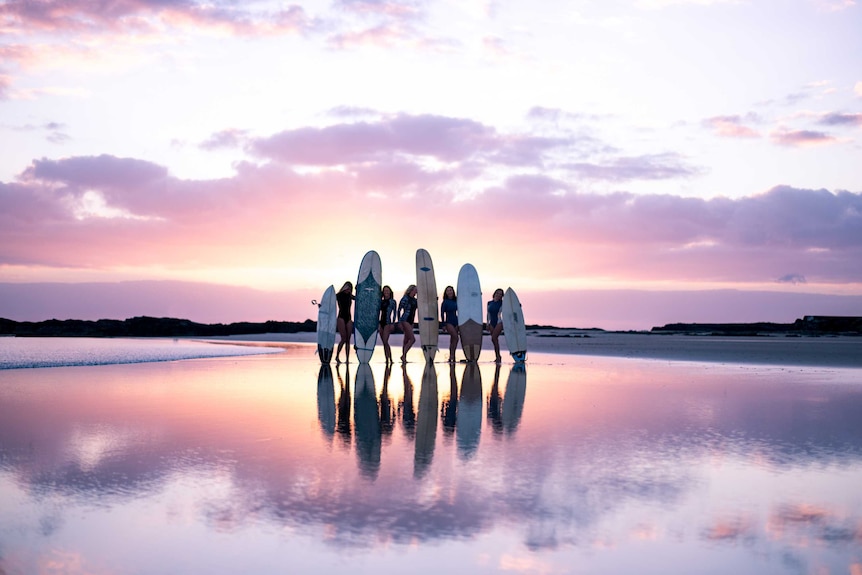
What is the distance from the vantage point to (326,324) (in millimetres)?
19219

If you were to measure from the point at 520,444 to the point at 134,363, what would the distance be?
13.6m

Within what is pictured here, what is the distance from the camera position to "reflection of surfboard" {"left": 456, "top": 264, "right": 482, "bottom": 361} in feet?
64.6

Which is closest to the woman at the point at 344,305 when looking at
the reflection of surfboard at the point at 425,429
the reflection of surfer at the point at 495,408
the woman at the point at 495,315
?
the woman at the point at 495,315

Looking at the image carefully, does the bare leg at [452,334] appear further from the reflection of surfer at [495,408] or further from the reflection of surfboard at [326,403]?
the reflection of surfer at [495,408]

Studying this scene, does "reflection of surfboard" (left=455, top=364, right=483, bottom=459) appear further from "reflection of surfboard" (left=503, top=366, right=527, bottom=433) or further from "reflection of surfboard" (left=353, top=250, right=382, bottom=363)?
"reflection of surfboard" (left=353, top=250, right=382, bottom=363)

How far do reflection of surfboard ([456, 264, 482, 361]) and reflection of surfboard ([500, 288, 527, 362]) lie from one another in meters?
0.70

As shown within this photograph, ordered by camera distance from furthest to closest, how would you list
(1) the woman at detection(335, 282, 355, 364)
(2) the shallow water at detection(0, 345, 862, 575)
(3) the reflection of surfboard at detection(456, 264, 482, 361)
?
(3) the reflection of surfboard at detection(456, 264, 482, 361) < (1) the woman at detection(335, 282, 355, 364) < (2) the shallow water at detection(0, 345, 862, 575)

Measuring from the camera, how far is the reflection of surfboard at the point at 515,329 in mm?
19516

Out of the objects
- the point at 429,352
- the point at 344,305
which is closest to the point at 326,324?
the point at 344,305

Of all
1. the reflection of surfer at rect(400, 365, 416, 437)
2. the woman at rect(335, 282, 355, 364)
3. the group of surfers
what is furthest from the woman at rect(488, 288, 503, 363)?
the reflection of surfer at rect(400, 365, 416, 437)

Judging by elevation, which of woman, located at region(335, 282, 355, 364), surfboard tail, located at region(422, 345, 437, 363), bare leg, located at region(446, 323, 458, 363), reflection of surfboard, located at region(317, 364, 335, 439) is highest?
woman, located at region(335, 282, 355, 364)

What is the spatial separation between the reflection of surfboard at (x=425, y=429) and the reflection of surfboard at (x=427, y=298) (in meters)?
5.89

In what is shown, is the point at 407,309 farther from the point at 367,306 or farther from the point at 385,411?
the point at 385,411

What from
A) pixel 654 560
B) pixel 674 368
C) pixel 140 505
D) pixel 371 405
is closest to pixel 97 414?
pixel 371 405
